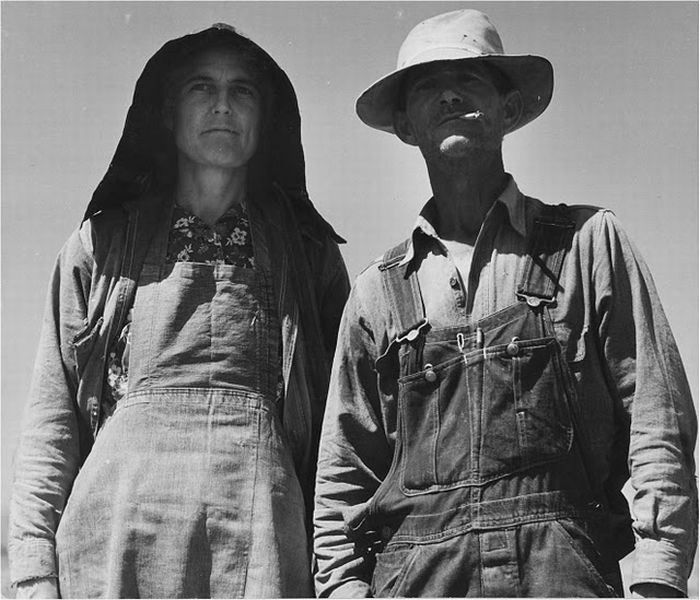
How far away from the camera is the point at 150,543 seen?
5.08 metres

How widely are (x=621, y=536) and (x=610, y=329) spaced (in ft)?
2.11

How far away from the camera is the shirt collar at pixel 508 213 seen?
4.85 metres

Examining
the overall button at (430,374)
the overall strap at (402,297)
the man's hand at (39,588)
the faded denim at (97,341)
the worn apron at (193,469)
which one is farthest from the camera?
the faded denim at (97,341)

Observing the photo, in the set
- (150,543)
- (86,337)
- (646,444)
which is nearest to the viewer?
(646,444)

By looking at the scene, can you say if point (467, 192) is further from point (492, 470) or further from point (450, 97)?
point (492, 470)

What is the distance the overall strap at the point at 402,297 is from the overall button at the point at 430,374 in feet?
0.40

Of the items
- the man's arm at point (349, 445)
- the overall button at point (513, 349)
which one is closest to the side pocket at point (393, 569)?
the man's arm at point (349, 445)

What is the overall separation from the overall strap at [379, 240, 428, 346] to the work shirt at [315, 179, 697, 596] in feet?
0.09

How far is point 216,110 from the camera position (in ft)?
18.6

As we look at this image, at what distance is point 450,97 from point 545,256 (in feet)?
2.15

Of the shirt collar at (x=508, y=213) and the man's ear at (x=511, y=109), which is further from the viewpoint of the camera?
the man's ear at (x=511, y=109)

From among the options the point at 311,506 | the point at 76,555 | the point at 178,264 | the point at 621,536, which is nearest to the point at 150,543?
the point at 76,555

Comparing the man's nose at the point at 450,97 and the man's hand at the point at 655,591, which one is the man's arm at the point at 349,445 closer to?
the man's nose at the point at 450,97

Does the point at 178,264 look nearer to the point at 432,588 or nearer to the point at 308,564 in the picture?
the point at 308,564
